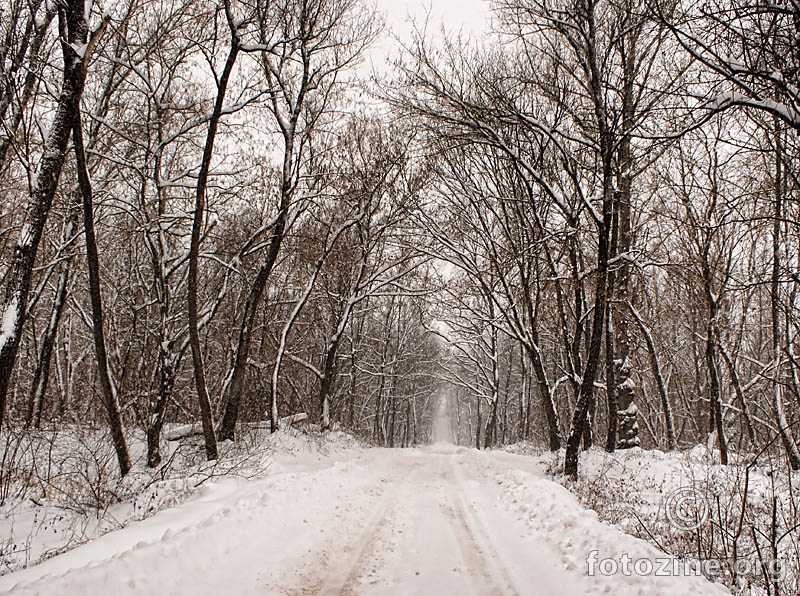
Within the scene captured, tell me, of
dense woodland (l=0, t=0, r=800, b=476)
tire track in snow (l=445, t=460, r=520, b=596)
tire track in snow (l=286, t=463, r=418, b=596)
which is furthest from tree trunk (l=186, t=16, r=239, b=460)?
tire track in snow (l=445, t=460, r=520, b=596)

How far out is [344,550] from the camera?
5.84 m

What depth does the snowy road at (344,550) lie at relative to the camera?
14.3 feet

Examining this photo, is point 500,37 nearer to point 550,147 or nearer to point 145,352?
point 550,147

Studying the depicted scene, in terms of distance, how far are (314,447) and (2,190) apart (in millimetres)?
11220

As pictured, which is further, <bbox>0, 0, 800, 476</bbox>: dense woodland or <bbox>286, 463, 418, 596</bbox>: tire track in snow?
<bbox>0, 0, 800, 476</bbox>: dense woodland

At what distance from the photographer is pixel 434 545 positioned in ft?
20.3

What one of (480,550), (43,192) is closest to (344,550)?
(480,550)

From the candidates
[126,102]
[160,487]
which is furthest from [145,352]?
[160,487]

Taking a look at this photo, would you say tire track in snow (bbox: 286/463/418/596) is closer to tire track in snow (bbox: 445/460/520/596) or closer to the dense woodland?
tire track in snow (bbox: 445/460/520/596)

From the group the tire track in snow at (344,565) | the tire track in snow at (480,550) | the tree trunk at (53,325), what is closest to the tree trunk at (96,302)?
the tree trunk at (53,325)

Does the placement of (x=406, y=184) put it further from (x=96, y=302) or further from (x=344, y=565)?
(x=344, y=565)

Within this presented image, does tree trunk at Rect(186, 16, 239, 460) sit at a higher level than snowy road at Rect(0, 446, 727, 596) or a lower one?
higher

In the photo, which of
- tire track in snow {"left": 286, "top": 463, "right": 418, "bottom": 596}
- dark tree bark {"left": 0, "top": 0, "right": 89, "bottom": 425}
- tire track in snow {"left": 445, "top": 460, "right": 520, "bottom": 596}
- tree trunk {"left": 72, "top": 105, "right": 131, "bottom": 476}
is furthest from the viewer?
tree trunk {"left": 72, "top": 105, "right": 131, "bottom": 476}

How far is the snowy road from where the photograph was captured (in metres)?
4.37
